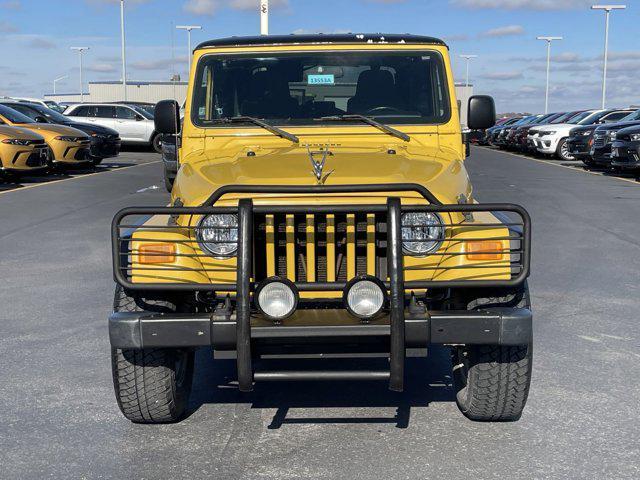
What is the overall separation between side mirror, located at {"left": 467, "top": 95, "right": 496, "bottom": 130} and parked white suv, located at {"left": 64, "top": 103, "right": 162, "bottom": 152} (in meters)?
25.5

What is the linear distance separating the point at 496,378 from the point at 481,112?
2.16 meters

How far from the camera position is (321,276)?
3.88 meters

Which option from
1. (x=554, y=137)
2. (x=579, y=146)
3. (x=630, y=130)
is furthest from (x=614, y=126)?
(x=554, y=137)

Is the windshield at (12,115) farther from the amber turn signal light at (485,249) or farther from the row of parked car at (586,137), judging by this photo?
the amber turn signal light at (485,249)

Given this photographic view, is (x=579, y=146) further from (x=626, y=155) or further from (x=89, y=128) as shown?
(x=89, y=128)

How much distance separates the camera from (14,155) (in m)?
16.7

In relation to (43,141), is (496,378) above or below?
below

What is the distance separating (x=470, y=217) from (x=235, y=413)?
5.02 ft

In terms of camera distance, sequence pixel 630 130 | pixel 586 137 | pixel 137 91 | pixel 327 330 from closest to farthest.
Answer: pixel 327 330
pixel 630 130
pixel 586 137
pixel 137 91

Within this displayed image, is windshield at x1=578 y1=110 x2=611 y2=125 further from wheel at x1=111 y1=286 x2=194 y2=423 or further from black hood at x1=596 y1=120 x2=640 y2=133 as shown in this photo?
wheel at x1=111 y1=286 x2=194 y2=423

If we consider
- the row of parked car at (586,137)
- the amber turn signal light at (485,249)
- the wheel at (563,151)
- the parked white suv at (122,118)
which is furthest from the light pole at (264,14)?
the amber turn signal light at (485,249)

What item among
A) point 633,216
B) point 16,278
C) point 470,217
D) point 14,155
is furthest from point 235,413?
point 14,155

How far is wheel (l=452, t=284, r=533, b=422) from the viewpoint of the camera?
3.98 meters

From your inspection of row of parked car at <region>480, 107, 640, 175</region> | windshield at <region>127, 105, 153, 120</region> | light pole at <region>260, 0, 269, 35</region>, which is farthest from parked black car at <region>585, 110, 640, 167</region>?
windshield at <region>127, 105, 153, 120</region>
